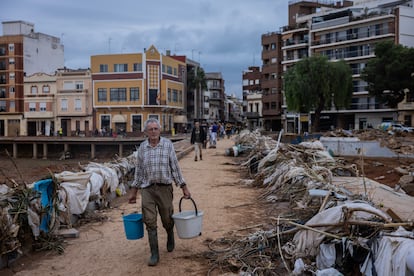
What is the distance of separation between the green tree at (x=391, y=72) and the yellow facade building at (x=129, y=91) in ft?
86.4

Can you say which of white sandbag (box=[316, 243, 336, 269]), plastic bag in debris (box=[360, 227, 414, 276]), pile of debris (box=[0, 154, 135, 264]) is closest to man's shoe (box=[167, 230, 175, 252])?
pile of debris (box=[0, 154, 135, 264])

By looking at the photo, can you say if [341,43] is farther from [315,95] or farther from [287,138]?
[287,138]

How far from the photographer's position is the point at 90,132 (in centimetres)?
6084

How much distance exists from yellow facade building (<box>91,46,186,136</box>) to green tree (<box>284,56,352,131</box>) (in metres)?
18.3

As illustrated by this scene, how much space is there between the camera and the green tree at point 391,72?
4519 cm

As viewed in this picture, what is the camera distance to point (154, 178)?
16.8ft

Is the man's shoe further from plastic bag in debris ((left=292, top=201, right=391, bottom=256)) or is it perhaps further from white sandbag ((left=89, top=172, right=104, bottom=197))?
white sandbag ((left=89, top=172, right=104, bottom=197))

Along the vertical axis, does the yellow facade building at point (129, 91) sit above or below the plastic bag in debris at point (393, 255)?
above

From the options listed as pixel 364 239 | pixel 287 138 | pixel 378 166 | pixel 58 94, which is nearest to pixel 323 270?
pixel 364 239

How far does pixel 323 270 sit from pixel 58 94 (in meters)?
62.9

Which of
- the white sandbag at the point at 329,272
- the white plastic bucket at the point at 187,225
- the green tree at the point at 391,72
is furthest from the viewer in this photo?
the green tree at the point at 391,72

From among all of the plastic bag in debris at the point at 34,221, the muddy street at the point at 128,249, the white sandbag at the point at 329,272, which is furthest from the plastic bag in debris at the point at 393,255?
the plastic bag in debris at the point at 34,221

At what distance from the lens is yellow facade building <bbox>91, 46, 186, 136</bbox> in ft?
192

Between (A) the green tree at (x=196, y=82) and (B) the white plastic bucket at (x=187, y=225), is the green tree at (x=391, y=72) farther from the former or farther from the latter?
(B) the white plastic bucket at (x=187, y=225)
